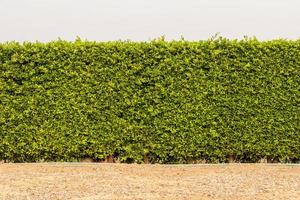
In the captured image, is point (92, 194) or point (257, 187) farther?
point (257, 187)

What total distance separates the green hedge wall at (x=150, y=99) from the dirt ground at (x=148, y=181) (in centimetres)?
66

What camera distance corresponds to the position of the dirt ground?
1022 centimetres

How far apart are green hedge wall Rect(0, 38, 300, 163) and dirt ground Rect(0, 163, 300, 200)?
A: 0.66m

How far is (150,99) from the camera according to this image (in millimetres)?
14227

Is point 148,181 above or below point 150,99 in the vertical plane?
below

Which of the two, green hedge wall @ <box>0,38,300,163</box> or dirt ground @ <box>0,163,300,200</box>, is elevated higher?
green hedge wall @ <box>0,38,300,163</box>

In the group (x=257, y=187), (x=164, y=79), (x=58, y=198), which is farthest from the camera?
(x=164, y=79)

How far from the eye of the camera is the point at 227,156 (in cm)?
1478

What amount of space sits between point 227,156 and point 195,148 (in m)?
1.02

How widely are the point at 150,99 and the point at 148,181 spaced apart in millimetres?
3127

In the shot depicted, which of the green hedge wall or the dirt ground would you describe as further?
the green hedge wall

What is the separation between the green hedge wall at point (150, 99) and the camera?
1423 cm

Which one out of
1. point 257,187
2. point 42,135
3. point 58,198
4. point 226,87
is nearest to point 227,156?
point 226,87

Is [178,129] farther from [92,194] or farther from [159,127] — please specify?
[92,194]
